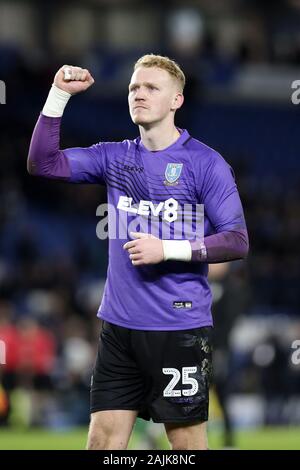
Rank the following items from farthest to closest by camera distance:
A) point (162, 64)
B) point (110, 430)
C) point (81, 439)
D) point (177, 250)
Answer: point (81, 439) → point (162, 64) → point (110, 430) → point (177, 250)

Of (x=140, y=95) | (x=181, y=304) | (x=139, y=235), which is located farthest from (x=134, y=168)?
(x=181, y=304)

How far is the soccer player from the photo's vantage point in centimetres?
491

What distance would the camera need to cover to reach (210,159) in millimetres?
4977

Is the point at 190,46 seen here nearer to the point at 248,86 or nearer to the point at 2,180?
the point at 248,86

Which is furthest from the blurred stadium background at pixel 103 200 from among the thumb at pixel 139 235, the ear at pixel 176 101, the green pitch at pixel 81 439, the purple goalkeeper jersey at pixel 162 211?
the thumb at pixel 139 235

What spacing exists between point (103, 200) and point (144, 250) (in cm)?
1470

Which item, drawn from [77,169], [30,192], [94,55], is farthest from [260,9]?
[77,169]

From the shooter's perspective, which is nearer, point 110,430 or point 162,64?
point 110,430

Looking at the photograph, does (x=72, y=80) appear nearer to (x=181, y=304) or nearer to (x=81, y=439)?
(x=181, y=304)

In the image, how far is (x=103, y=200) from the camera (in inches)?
760

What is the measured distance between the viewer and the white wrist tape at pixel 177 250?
4719 millimetres

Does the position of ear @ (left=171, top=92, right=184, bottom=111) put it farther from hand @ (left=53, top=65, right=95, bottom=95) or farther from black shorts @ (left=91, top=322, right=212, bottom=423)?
black shorts @ (left=91, top=322, right=212, bottom=423)

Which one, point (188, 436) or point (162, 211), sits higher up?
point (162, 211)

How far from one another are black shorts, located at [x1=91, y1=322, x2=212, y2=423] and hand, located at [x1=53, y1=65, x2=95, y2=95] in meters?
1.16
